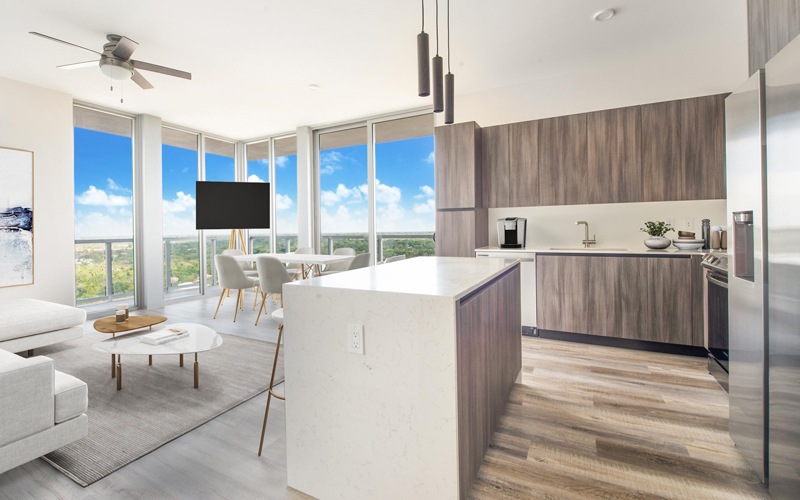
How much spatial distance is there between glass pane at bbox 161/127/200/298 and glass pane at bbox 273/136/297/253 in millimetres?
1334

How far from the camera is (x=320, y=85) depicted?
4.50 m

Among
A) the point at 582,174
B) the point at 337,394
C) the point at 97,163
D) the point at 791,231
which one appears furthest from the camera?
the point at 97,163

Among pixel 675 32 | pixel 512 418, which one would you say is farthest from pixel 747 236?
pixel 675 32

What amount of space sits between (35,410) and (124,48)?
9.31 feet

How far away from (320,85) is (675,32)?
3.57 m

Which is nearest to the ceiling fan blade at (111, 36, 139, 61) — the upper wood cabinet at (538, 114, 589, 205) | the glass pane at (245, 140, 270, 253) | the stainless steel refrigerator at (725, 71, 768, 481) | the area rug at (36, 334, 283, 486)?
the area rug at (36, 334, 283, 486)

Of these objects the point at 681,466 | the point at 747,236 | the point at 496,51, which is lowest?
the point at 681,466

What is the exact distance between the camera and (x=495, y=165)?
173 inches

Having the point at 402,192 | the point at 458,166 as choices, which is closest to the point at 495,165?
the point at 458,166

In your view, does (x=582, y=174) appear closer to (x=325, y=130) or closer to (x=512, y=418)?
(x=512, y=418)

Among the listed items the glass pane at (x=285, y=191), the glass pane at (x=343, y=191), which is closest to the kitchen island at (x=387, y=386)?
the glass pane at (x=343, y=191)

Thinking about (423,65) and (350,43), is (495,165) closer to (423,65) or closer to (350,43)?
(350,43)

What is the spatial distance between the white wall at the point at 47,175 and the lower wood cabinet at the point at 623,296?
18.2 ft

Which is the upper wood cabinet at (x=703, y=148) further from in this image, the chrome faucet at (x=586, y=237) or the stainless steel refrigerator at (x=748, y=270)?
the stainless steel refrigerator at (x=748, y=270)
